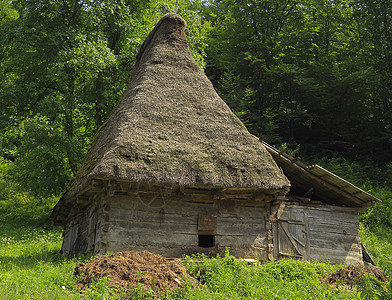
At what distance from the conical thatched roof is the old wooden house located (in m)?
0.03

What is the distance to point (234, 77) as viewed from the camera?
25078 mm

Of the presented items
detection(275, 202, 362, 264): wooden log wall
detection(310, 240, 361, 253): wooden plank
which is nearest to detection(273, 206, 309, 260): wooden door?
detection(275, 202, 362, 264): wooden log wall

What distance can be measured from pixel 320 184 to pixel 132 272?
778cm

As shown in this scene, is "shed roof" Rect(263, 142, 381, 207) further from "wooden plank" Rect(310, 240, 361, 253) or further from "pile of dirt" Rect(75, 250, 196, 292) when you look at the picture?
"pile of dirt" Rect(75, 250, 196, 292)

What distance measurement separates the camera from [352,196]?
43.5ft

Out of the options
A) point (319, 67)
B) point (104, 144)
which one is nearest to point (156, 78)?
point (104, 144)

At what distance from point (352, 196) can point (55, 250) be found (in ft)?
34.4

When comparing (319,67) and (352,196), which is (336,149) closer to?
(319,67)

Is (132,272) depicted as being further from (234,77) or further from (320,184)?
(234,77)

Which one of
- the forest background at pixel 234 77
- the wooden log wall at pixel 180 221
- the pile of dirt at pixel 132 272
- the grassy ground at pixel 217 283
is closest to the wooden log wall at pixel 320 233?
the wooden log wall at pixel 180 221

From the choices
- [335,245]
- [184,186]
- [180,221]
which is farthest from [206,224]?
[335,245]

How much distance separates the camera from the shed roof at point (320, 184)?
1252 centimetres

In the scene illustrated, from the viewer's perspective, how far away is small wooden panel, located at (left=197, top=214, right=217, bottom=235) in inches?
428

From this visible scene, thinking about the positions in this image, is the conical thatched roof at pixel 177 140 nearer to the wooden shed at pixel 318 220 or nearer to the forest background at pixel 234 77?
the wooden shed at pixel 318 220
